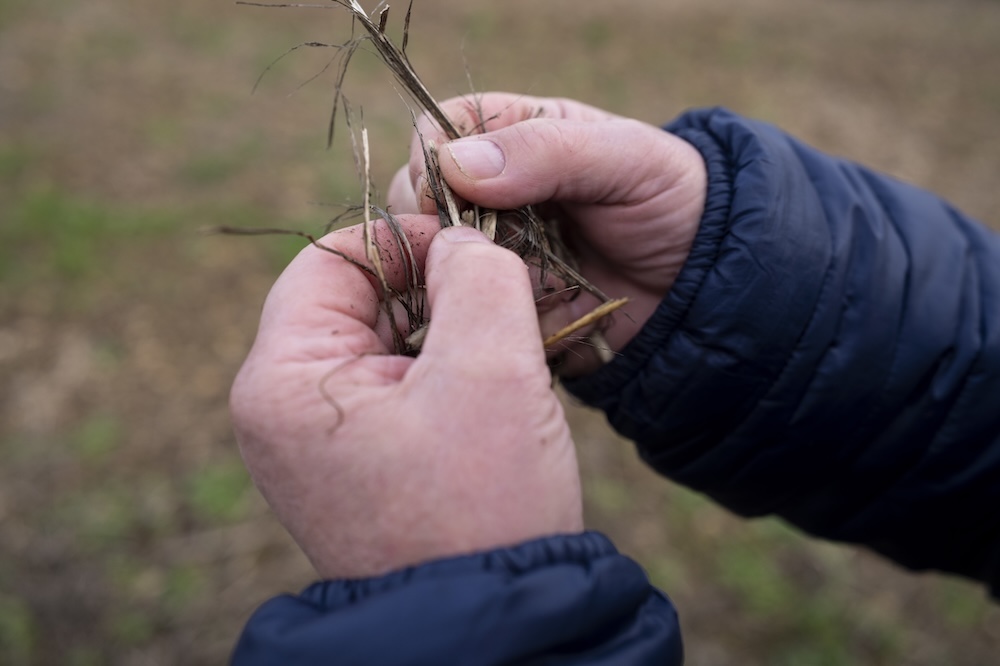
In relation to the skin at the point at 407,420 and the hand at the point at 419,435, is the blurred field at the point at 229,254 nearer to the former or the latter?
the skin at the point at 407,420

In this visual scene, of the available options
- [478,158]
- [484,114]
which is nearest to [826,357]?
[478,158]

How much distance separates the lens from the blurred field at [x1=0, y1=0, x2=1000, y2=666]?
313 cm

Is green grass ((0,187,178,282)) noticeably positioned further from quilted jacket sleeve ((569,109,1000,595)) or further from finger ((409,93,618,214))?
quilted jacket sleeve ((569,109,1000,595))

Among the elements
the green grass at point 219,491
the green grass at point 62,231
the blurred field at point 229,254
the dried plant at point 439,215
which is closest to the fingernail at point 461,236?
the dried plant at point 439,215

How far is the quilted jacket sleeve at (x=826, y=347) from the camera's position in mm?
1650

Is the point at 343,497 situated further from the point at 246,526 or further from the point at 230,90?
the point at 230,90

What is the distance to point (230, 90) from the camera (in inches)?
271

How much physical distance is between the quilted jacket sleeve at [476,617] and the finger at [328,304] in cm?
40

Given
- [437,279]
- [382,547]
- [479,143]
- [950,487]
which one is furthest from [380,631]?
[950,487]

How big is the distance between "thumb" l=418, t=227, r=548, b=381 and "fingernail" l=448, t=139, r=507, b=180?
358mm

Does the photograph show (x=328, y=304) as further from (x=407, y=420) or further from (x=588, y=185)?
(x=588, y=185)

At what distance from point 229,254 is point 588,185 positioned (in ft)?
13.0

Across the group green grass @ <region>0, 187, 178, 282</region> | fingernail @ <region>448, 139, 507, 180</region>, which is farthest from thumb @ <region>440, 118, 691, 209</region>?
green grass @ <region>0, 187, 178, 282</region>

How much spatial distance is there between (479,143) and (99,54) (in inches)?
304
